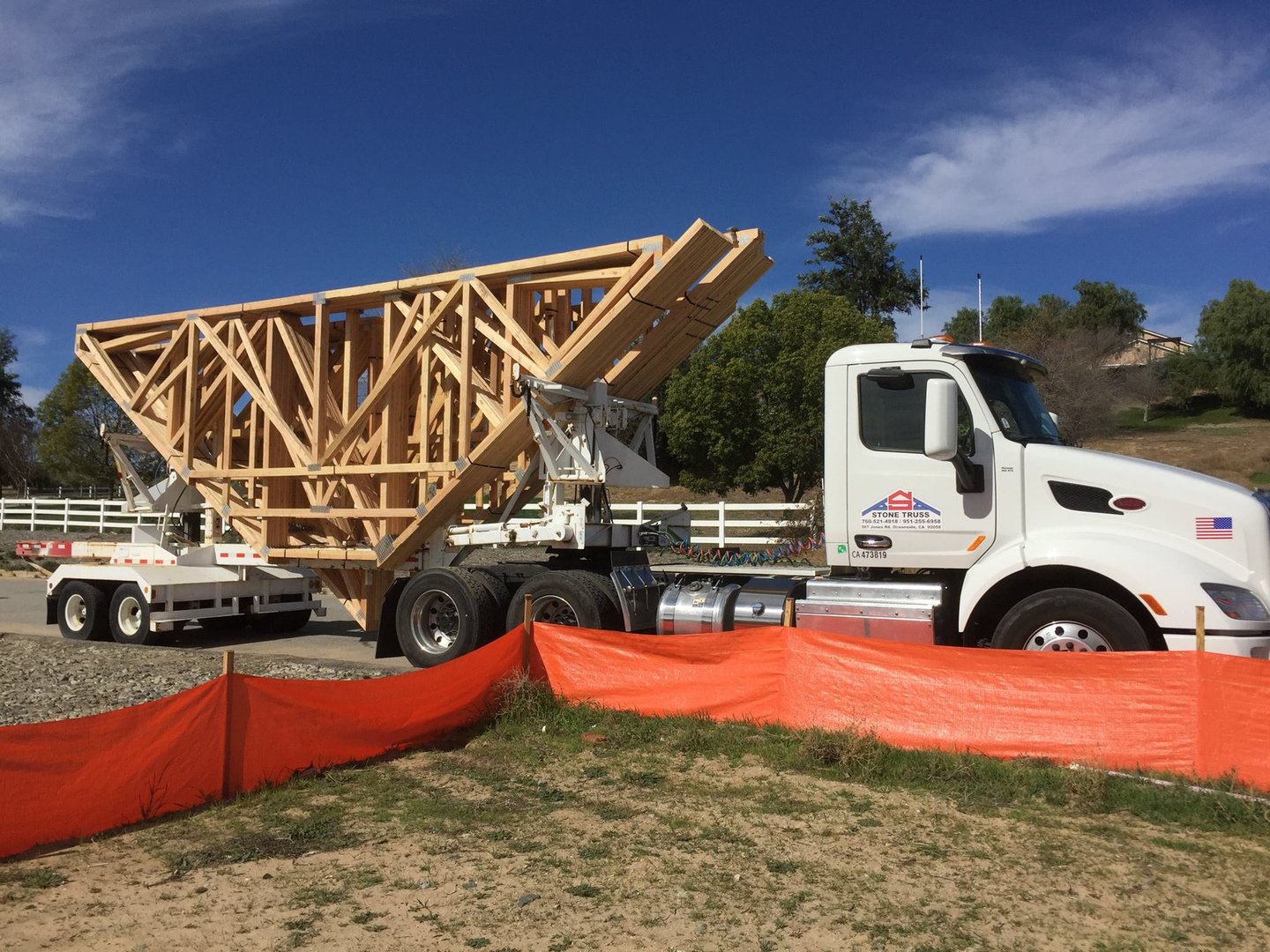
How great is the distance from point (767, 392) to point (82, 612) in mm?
21830

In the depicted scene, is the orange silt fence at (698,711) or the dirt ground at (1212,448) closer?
the orange silt fence at (698,711)

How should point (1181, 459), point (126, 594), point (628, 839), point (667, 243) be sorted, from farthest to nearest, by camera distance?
point (1181, 459) < point (126, 594) < point (667, 243) < point (628, 839)

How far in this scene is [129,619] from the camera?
12172 mm

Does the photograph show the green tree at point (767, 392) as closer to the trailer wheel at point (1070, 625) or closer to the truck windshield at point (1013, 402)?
the truck windshield at point (1013, 402)

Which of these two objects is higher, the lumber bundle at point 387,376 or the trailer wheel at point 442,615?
the lumber bundle at point 387,376

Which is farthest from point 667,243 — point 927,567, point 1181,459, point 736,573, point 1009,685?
point 1181,459

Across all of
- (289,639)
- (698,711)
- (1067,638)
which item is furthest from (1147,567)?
(289,639)

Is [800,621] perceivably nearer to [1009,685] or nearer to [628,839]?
[1009,685]

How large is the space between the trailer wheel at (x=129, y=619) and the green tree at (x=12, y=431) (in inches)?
1924

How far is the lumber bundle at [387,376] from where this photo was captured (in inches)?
376

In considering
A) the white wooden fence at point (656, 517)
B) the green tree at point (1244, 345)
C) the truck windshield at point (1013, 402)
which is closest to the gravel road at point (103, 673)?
the white wooden fence at point (656, 517)

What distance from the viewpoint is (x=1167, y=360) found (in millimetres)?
54125

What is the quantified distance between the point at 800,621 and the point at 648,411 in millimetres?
3576

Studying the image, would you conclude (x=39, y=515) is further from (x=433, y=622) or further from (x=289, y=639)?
(x=433, y=622)
